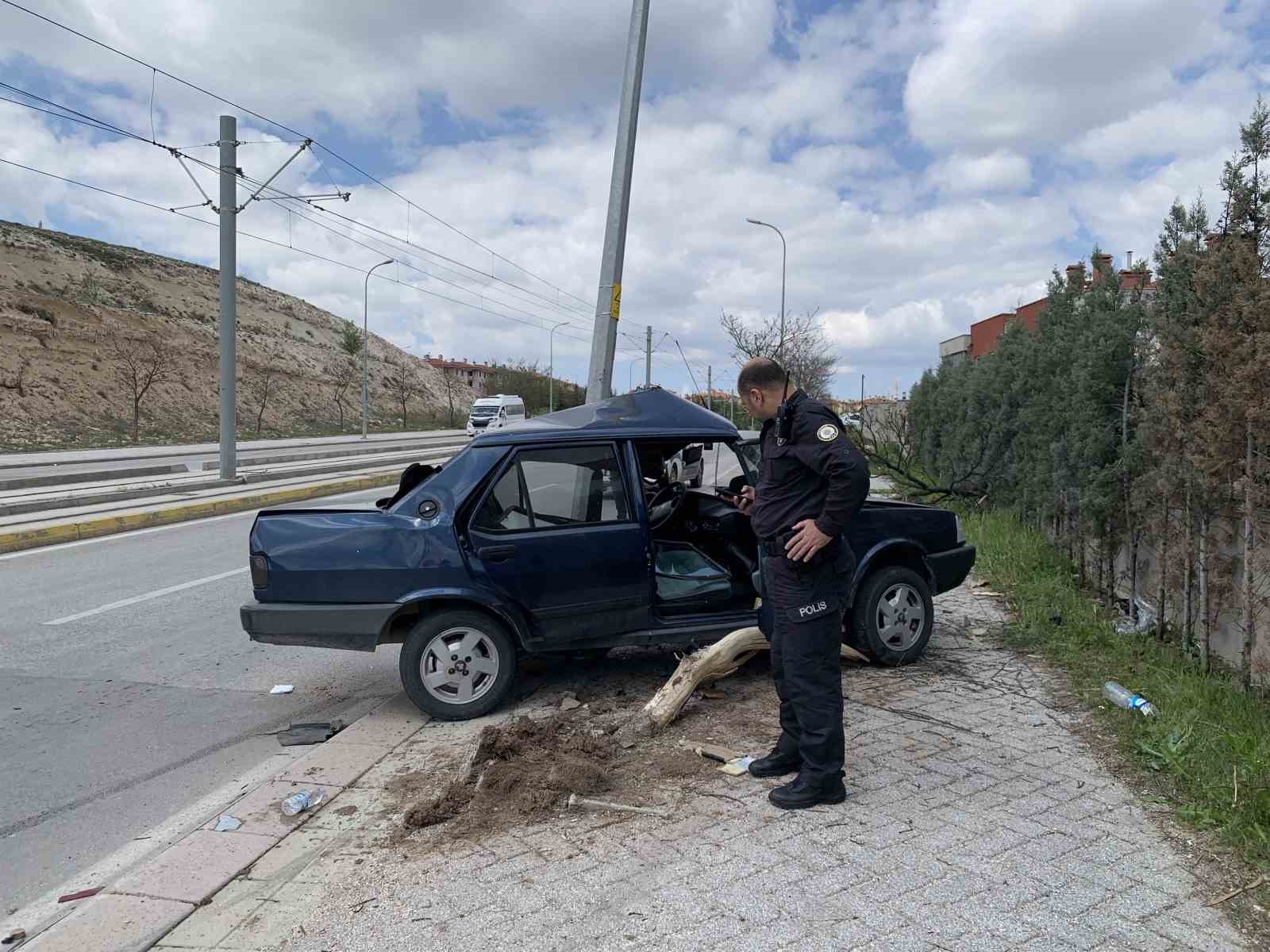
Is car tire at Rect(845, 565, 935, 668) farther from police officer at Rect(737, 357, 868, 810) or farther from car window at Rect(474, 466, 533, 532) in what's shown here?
car window at Rect(474, 466, 533, 532)

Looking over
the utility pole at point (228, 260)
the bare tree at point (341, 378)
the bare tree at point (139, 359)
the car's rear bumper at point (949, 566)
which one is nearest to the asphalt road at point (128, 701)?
the car's rear bumper at point (949, 566)

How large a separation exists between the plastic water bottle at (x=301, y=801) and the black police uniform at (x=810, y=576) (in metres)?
2.08

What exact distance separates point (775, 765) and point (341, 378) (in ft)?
230

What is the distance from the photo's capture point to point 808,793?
146 inches

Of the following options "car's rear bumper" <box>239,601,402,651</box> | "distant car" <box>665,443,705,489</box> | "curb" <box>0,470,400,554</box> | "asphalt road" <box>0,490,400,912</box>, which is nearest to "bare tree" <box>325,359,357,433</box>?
"curb" <box>0,470,400,554</box>

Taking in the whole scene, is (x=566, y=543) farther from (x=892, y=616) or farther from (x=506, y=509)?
(x=892, y=616)

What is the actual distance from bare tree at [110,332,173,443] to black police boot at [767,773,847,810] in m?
44.3

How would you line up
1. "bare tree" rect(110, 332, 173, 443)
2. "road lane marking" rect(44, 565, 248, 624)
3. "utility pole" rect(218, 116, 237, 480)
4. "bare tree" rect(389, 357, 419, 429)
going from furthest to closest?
"bare tree" rect(389, 357, 419, 429) → "bare tree" rect(110, 332, 173, 443) → "utility pole" rect(218, 116, 237, 480) → "road lane marking" rect(44, 565, 248, 624)

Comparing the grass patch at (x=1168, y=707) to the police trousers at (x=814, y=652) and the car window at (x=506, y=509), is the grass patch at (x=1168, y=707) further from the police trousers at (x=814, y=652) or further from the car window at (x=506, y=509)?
the car window at (x=506, y=509)

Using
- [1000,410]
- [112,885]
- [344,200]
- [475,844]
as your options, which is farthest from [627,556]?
[344,200]

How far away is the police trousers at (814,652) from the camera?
3.73m

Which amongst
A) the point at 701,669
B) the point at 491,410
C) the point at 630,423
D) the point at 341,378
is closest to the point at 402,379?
the point at 341,378

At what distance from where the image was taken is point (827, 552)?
3775 millimetres

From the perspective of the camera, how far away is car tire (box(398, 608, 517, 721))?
502 cm
